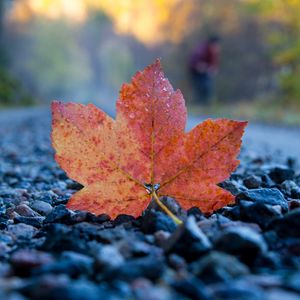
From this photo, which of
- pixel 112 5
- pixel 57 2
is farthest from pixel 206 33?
pixel 112 5

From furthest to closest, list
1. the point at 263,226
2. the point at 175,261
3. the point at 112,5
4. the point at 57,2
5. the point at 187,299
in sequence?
the point at 112,5, the point at 57,2, the point at 263,226, the point at 175,261, the point at 187,299

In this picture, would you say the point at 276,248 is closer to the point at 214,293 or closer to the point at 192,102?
the point at 214,293

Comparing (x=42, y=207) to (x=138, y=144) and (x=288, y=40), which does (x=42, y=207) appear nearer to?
(x=138, y=144)

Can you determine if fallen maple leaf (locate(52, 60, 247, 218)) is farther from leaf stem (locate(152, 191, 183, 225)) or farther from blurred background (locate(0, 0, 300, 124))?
blurred background (locate(0, 0, 300, 124))

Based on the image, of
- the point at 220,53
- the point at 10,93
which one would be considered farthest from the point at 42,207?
the point at 10,93

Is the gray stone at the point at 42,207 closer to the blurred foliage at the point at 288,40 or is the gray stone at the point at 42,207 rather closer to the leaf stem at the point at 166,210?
the leaf stem at the point at 166,210

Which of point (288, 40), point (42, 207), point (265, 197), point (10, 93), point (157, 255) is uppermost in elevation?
point (10, 93)

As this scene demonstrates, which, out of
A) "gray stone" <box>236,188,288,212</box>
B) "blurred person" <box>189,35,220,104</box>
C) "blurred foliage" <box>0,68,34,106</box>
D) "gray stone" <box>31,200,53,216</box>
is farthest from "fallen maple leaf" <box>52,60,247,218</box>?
"blurred foliage" <box>0,68,34,106</box>
